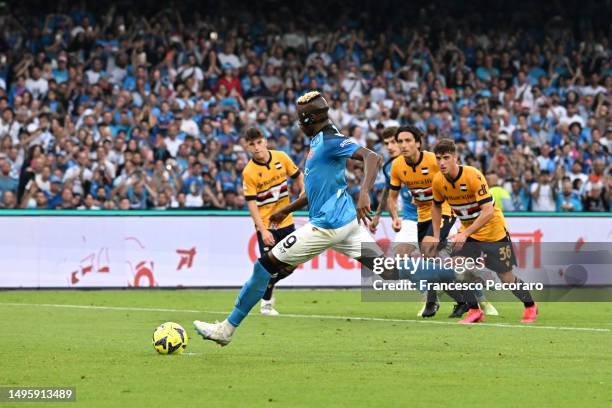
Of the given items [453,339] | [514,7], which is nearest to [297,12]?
[514,7]

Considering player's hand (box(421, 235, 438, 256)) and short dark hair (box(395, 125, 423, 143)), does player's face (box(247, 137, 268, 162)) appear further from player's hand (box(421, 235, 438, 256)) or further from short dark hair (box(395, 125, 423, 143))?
player's hand (box(421, 235, 438, 256))

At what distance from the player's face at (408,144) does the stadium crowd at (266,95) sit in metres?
9.00

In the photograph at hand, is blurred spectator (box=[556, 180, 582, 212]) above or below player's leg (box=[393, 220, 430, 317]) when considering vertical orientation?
below

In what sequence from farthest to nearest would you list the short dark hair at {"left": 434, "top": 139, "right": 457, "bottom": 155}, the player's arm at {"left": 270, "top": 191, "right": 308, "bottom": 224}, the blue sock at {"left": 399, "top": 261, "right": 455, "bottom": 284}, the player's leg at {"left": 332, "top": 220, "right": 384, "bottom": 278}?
the short dark hair at {"left": 434, "top": 139, "right": 457, "bottom": 155}
the blue sock at {"left": 399, "top": 261, "right": 455, "bottom": 284}
the player's arm at {"left": 270, "top": 191, "right": 308, "bottom": 224}
the player's leg at {"left": 332, "top": 220, "right": 384, "bottom": 278}

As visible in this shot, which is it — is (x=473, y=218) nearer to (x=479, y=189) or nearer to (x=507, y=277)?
(x=479, y=189)

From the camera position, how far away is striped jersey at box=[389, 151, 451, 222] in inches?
630

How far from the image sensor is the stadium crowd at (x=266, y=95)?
24672mm

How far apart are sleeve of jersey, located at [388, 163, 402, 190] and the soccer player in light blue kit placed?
4.86 m

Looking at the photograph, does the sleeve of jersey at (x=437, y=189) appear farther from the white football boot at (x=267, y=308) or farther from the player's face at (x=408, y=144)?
the white football boot at (x=267, y=308)

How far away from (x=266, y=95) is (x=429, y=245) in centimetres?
1376

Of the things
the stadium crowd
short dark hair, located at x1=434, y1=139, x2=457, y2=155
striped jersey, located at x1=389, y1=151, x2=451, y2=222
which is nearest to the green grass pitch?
striped jersey, located at x1=389, y1=151, x2=451, y2=222

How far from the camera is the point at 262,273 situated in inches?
439

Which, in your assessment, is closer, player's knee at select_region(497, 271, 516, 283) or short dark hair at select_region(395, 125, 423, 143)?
player's knee at select_region(497, 271, 516, 283)

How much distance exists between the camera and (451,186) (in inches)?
586
